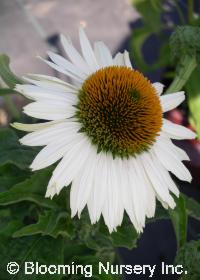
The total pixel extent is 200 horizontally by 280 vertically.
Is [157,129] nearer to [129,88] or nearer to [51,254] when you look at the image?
[129,88]

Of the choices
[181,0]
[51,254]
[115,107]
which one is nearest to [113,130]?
[115,107]

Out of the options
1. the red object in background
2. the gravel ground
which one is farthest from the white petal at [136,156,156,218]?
the gravel ground

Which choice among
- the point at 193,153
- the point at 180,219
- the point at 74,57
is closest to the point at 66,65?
the point at 74,57

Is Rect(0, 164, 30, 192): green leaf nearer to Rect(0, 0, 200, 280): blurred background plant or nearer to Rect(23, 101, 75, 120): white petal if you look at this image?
Rect(0, 0, 200, 280): blurred background plant

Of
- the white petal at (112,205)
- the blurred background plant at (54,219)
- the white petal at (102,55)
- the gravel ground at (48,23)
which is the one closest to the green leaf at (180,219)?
the blurred background plant at (54,219)

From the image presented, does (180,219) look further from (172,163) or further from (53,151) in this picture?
(53,151)

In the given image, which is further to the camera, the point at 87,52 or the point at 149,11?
the point at 149,11
